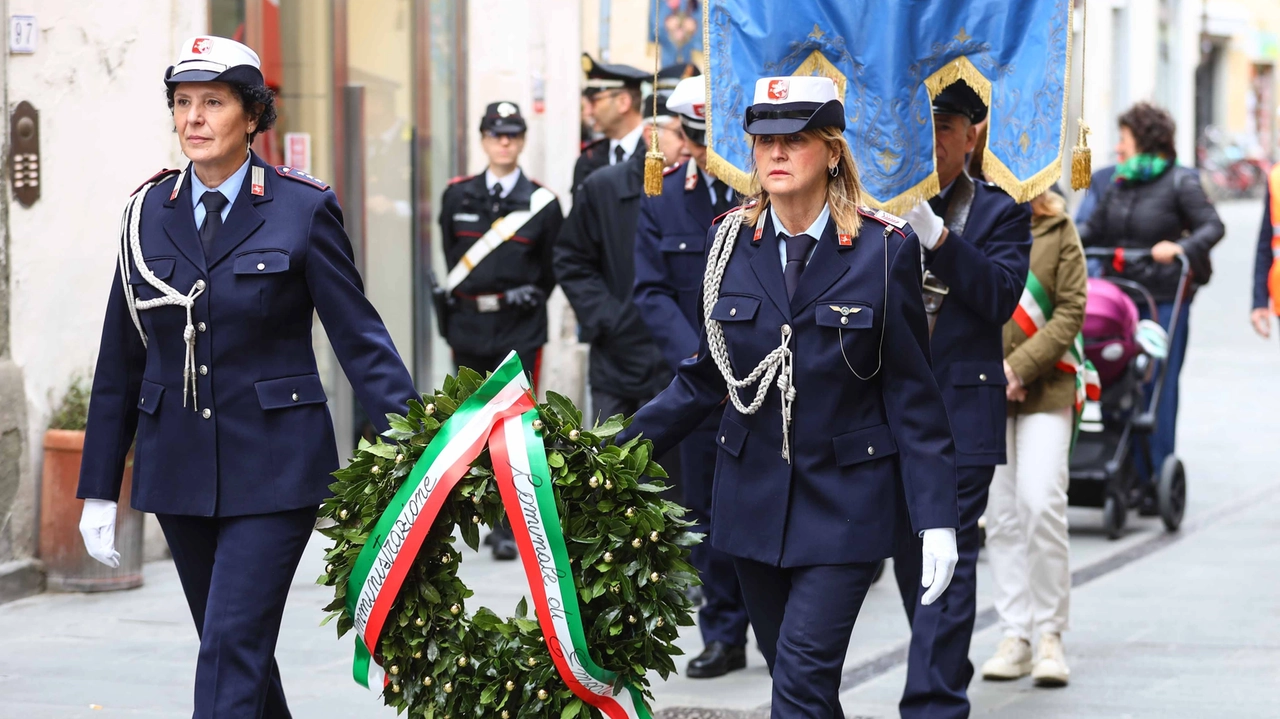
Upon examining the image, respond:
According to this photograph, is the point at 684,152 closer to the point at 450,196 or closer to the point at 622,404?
the point at 622,404

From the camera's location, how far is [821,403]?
4.35 meters

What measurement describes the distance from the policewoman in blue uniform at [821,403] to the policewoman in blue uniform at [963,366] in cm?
115

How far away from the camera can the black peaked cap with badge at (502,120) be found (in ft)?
30.0

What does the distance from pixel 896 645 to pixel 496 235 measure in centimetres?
307

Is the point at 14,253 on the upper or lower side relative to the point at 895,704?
upper

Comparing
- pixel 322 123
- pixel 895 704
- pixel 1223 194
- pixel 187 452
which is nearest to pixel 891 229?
pixel 187 452

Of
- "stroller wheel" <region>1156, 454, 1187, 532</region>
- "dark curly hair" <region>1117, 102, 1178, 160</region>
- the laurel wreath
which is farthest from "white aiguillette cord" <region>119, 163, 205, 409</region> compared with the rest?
"dark curly hair" <region>1117, 102, 1178, 160</region>

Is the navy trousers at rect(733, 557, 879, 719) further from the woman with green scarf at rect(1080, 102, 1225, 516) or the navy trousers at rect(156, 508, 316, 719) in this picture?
the woman with green scarf at rect(1080, 102, 1225, 516)

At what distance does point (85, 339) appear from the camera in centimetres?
825

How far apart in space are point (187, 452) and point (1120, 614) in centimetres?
469

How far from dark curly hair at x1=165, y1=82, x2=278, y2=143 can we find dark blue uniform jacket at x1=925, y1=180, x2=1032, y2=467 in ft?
7.11

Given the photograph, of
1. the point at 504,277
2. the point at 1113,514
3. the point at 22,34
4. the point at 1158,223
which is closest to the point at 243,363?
the point at 22,34

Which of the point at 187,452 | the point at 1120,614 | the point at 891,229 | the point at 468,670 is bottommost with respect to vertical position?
the point at 1120,614

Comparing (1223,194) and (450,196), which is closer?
(450,196)
